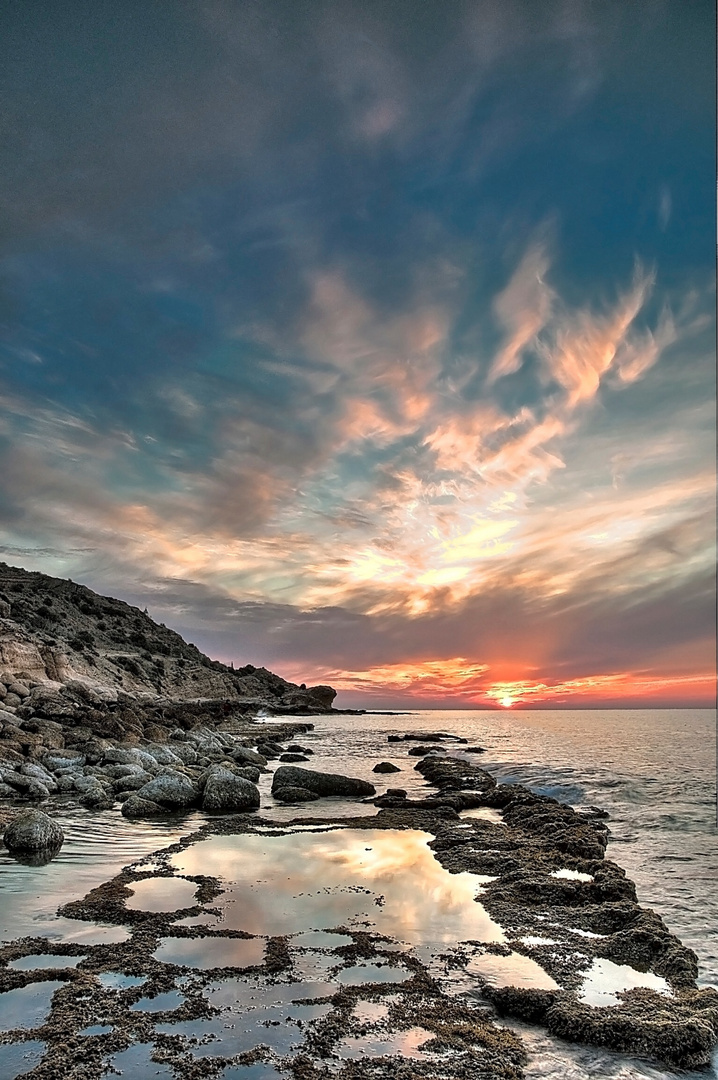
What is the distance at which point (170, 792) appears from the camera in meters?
19.8

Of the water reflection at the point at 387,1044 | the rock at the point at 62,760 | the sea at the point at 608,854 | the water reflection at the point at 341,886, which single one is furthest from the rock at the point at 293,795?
the water reflection at the point at 387,1044

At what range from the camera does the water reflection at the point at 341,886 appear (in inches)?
378

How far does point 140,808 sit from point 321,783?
7.51m

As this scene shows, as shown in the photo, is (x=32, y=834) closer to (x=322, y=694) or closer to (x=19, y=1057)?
(x=19, y=1057)

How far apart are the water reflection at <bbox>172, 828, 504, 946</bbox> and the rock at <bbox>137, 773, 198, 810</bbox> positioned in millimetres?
4477

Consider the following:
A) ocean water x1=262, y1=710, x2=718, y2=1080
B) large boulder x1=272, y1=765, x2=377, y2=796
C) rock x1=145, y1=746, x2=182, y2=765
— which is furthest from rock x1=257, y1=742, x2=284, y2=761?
large boulder x1=272, y1=765, x2=377, y2=796

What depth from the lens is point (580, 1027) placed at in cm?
662

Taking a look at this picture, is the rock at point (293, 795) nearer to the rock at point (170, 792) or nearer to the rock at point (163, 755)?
the rock at point (170, 792)

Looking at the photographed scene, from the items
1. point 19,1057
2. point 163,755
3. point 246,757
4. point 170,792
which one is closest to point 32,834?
point 170,792

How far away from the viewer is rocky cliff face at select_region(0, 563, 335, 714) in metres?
56.5

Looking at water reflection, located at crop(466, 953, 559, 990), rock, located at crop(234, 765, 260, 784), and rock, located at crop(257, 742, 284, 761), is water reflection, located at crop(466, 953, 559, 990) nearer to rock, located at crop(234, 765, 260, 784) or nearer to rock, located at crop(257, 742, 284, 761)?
Answer: rock, located at crop(234, 765, 260, 784)

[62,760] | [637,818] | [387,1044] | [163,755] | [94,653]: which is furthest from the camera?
[94,653]

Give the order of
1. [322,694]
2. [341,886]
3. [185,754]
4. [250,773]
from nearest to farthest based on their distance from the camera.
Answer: [341,886], [250,773], [185,754], [322,694]

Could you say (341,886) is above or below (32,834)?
below
